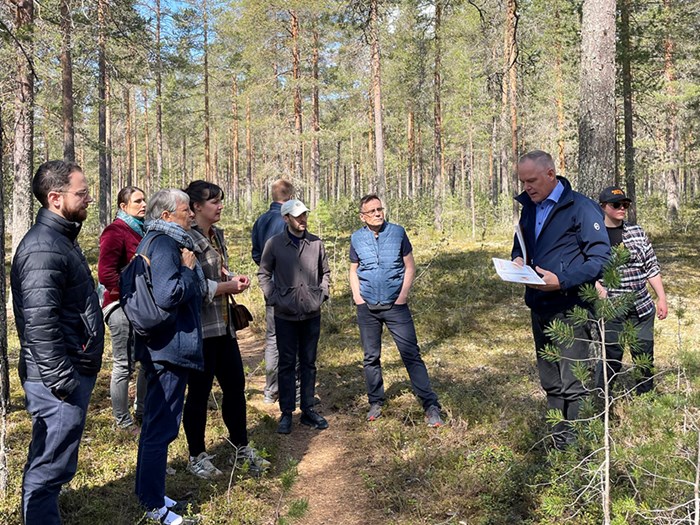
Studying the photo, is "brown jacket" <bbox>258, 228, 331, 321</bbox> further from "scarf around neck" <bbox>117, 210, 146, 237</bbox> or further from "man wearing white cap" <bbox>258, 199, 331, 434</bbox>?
"scarf around neck" <bbox>117, 210, 146, 237</bbox>

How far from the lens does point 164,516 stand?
3.13 m

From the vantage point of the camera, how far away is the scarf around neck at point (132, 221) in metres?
4.34

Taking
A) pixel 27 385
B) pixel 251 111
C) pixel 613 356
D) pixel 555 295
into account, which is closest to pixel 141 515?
pixel 27 385

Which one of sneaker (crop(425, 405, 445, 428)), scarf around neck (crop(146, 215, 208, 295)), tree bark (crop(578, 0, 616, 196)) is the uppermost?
tree bark (crop(578, 0, 616, 196))

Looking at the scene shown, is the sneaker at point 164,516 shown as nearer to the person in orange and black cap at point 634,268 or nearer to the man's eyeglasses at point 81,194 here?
the man's eyeglasses at point 81,194

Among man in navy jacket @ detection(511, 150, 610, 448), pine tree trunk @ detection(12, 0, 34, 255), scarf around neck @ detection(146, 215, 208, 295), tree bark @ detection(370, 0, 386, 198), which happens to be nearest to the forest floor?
man in navy jacket @ detection(511, 150, 610, 448)

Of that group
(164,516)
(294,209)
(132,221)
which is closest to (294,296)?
(294,209)

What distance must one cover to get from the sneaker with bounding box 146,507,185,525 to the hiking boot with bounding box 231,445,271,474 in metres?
0.73

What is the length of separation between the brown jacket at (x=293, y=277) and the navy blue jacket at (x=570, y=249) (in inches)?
80.2

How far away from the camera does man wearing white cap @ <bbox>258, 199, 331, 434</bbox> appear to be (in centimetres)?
475

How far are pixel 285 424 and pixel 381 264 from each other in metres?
1.76

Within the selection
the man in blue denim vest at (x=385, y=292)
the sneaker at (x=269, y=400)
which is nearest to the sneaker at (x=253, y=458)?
the man in blue denim vest at (x=385, y=292)

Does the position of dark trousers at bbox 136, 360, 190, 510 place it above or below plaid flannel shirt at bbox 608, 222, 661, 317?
below

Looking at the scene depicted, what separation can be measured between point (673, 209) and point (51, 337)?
73.2 ft
